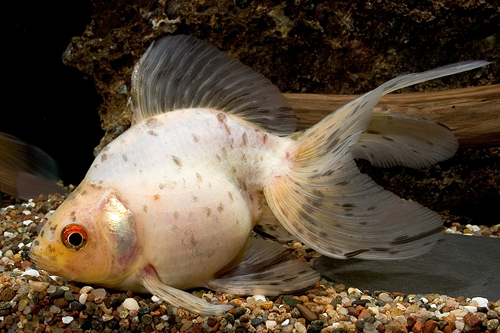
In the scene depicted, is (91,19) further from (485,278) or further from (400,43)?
(485,278)

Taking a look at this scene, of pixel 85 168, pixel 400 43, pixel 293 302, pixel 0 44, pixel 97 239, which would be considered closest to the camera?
pixel 97 239

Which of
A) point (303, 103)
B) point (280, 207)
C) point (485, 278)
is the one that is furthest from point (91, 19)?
point (485, 278)

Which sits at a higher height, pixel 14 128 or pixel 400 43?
pixel 400 43

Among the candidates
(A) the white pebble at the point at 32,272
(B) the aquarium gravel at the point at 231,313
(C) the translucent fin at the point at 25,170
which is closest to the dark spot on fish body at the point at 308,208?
(B) the aquarium gravel at the point at 231,313

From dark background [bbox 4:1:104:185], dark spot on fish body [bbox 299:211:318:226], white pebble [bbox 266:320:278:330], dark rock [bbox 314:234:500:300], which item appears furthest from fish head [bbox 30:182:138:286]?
dark background [bbox 4:1:104:185]

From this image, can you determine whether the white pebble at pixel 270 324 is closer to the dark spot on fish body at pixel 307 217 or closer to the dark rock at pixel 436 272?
the dark spot on fish body at pixel 307 217

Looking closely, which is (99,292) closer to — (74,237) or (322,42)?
(74,237)
